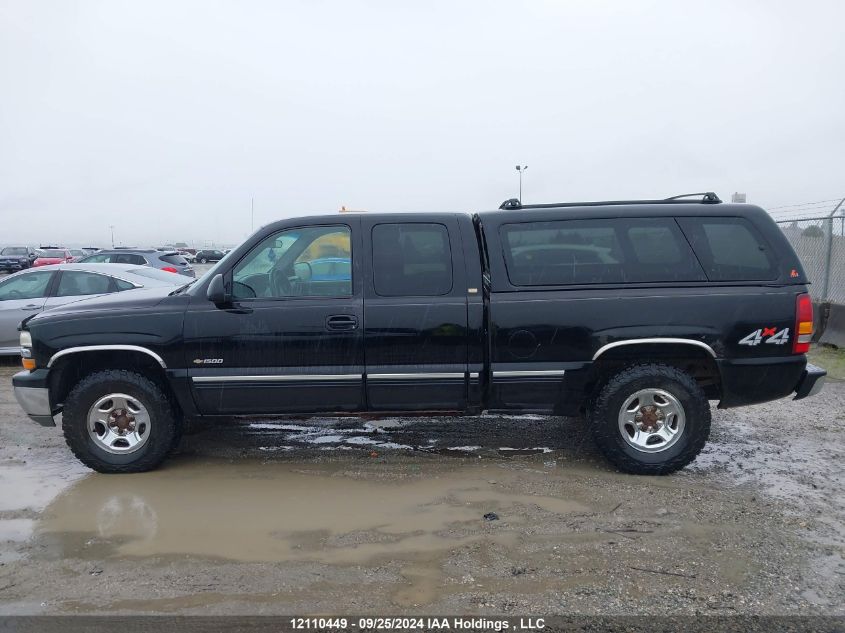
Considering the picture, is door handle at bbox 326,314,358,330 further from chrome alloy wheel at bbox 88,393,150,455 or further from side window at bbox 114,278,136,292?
side window at bbox 114,278,136,292

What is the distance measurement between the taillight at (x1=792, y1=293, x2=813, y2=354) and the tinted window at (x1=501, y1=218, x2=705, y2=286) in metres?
0.73

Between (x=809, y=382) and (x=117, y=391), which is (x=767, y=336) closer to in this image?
(x=809, y=382)

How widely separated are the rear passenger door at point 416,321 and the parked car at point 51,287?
5.24m

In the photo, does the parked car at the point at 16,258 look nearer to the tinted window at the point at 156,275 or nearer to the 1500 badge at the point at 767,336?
the tinted window at the point at 156,275

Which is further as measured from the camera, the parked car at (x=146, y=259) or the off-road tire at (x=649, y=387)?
the parked car at (x=146, y=259)

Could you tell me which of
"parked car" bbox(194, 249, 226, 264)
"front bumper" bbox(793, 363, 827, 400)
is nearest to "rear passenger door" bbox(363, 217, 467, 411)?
"front bumper" bbox(793, 363, 827, 400)

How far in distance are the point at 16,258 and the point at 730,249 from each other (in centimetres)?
4434

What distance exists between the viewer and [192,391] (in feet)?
16.9

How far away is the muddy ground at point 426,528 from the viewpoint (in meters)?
3.42

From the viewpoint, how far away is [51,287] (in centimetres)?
953

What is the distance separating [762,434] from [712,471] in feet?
4.19

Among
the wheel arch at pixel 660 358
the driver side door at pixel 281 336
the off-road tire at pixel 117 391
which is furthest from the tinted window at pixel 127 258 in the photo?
the wheel arch at pixel 660 358

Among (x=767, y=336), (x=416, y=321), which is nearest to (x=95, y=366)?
(x=416, y=321)

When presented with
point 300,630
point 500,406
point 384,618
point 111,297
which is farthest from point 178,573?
point 111,297
